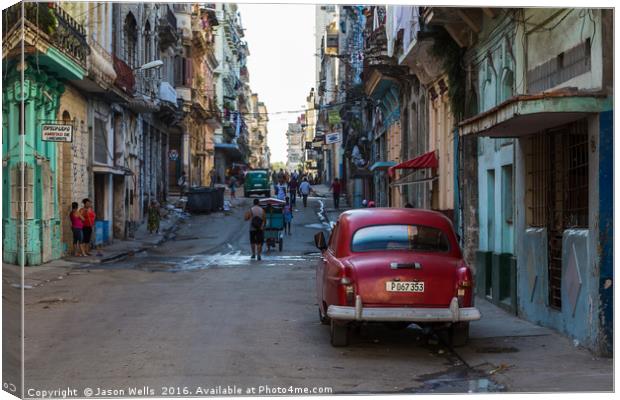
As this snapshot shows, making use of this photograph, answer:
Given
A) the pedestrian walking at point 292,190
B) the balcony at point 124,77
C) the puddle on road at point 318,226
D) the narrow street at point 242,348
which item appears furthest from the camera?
the pedestrian walking at point 292,190

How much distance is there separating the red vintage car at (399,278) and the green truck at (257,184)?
45.0m

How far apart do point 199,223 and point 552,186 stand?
28.7 metres

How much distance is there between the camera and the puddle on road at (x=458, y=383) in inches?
344

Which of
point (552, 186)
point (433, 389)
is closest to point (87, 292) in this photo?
point (552, 186)

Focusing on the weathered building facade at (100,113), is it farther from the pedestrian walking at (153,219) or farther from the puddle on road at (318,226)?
the puddle on road at (318,226)

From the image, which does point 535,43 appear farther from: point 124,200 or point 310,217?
point 310,217

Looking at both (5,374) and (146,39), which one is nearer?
(5,374)

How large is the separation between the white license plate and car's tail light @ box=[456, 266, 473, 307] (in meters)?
0.44

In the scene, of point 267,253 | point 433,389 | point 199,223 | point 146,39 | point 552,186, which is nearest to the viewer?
point 433,389

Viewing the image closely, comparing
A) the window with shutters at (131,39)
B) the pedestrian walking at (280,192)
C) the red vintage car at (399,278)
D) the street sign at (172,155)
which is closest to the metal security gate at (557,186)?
the red vintage car at (399,278)

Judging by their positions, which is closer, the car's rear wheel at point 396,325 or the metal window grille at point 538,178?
the car's rear wheel at point 396,325

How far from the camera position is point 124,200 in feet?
108

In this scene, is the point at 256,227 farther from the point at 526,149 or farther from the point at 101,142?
the point at 526,149

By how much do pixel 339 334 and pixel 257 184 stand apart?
45978 mm
